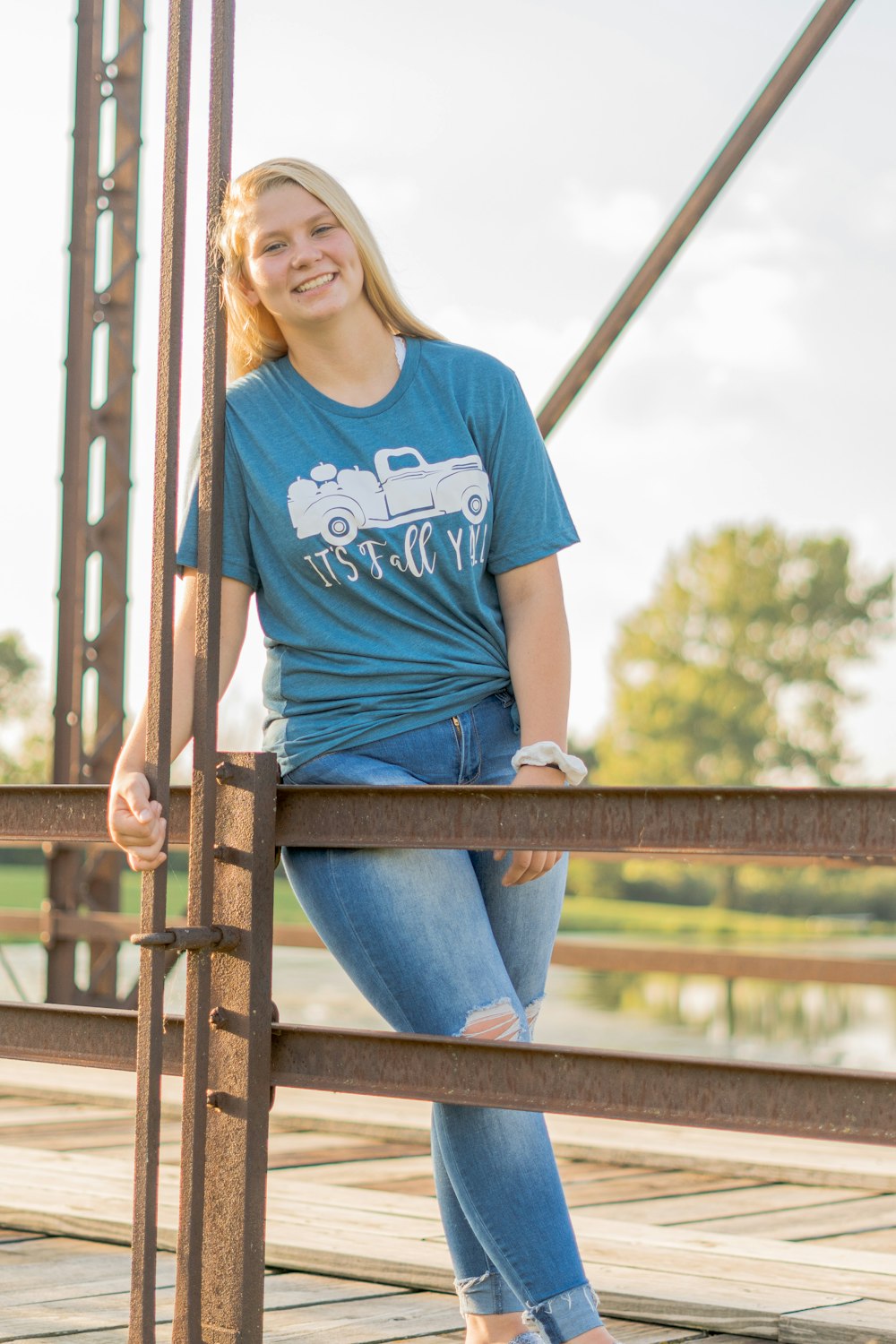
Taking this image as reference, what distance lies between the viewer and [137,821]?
205cm

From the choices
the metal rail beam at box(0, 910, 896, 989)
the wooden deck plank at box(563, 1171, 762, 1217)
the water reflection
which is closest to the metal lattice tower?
the metal rail beam at box(0, 910, 896, 989)

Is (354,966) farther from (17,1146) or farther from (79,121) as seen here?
(79,121)

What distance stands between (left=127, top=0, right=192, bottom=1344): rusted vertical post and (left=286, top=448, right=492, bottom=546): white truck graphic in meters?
0.16

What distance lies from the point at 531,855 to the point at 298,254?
0.77 meters

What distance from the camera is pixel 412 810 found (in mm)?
1971

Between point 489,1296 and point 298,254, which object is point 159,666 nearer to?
point 298,254

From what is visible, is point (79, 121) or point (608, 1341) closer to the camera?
point (608, 1341)

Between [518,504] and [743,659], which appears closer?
[518,504]

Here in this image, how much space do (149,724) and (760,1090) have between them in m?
0.80

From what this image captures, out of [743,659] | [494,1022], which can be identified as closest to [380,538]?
[494,1022]

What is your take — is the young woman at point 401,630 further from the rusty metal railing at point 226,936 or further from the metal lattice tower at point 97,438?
the metal lattice tower at point 97,438

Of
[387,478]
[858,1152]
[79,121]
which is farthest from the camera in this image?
[79,121]

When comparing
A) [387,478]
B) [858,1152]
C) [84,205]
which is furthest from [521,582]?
[84,205]

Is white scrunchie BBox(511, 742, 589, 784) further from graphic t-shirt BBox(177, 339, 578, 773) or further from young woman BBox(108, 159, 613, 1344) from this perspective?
graphic t-shirt BBox(177, 339, 578, 773)
